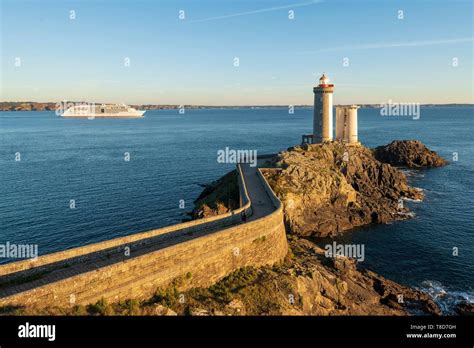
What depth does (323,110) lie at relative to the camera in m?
61.1

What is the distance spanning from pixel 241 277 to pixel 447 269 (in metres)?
20.2

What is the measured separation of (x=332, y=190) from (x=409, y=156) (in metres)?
40.5

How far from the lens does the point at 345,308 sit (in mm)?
24156

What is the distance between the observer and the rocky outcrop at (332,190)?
1578 inches

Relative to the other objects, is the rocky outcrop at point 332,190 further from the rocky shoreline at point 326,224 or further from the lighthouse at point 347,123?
the lighthouse at point 347,123

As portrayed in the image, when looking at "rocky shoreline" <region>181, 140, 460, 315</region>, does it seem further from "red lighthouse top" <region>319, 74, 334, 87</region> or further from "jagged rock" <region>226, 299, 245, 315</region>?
"red lighthouse top" <region>319, 74, 334, 87</region>

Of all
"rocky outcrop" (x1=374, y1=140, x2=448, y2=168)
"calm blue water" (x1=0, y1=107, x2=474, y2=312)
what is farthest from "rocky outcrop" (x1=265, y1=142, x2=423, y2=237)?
"rocky outcrop" (x1=374, y1=140, x2=448, y2=168)

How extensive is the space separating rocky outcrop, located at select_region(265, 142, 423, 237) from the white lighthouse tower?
4.16 meters

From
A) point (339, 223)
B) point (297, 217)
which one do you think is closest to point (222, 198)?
point (297, 217)

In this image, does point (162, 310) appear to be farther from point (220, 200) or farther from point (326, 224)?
point (326, 224)

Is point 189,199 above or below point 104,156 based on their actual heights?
below
